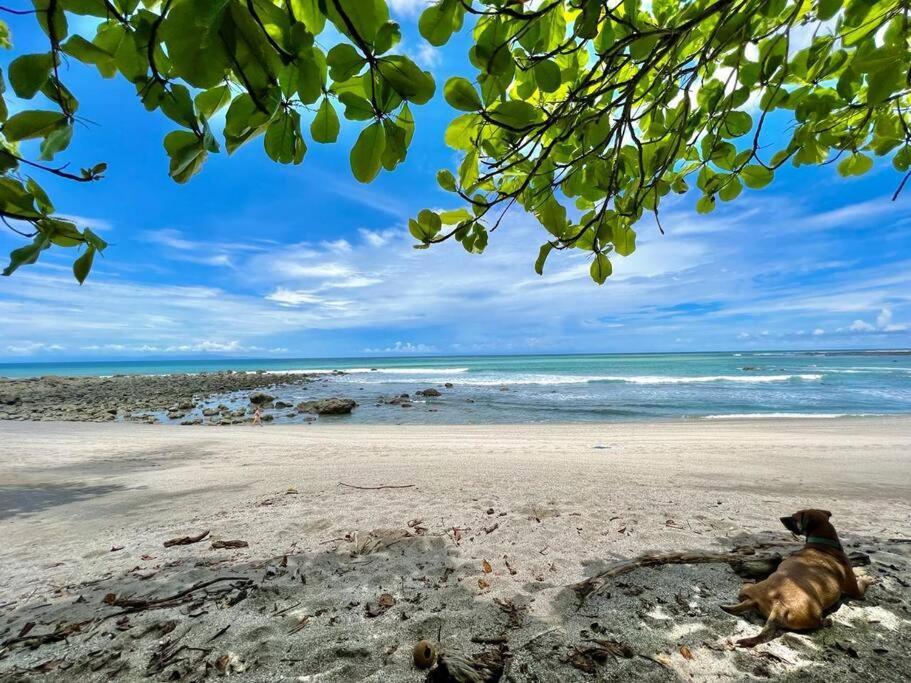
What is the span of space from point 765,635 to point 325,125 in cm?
183

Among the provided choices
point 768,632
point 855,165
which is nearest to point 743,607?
point 768,632

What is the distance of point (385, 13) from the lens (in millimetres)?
552

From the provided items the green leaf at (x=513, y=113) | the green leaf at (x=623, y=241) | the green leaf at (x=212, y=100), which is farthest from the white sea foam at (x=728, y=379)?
the green leaf at (x=212, y=100)

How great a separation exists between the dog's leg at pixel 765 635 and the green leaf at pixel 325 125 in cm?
176

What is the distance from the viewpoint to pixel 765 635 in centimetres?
119

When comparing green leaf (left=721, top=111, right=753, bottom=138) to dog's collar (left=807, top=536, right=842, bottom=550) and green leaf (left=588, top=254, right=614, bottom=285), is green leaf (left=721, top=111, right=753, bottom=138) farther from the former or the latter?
A: dog's collar (left=807, top=536, right=842, bottom=550)

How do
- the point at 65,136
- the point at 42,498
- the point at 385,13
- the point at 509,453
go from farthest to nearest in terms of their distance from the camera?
1. the point at 509,453
2. the point at 42,498
3. the point at 65,136
4. the point at 385,13

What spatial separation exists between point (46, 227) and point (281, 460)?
5.16 m

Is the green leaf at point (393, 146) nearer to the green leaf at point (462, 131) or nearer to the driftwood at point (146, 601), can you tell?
the green leaf at point (462, 131)

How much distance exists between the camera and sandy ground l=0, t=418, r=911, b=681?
116 cm

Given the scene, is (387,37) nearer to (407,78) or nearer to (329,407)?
(407,78)

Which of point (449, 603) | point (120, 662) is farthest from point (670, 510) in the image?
point (120, 662)

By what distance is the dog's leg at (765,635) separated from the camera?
117 centimetres

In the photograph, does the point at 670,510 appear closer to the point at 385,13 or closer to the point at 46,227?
the point at 385,13
